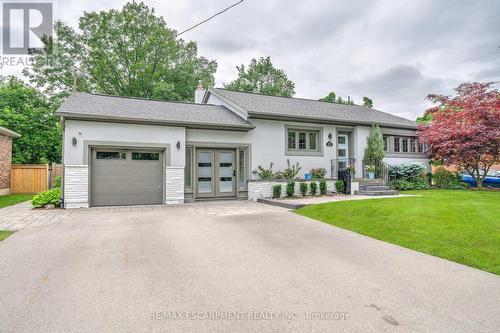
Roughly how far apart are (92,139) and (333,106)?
13050 mm

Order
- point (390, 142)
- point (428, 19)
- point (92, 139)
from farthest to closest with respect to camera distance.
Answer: point (390, 142) → point (428, 19) → point (92, 139)

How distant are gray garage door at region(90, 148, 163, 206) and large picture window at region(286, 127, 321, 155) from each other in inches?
232

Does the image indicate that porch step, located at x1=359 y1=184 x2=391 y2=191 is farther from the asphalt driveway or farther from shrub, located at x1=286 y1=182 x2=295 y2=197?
the asphalt driveway

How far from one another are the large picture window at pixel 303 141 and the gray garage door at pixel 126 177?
5881mm

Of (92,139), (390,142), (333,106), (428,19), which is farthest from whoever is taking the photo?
(333,106)

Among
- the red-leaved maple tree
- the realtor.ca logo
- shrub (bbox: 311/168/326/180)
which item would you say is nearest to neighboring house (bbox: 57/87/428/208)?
shrub (bbox: 311/168/326/180)

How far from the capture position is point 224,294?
305 centimetres

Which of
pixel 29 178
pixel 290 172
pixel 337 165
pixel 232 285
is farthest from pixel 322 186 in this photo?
pixel 29 178

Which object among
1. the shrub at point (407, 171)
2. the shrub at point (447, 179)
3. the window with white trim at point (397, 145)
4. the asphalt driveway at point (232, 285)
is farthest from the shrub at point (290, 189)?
the shrub at point (447, 179)

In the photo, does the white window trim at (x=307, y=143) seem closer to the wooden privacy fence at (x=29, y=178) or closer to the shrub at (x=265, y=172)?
the shrub at (x=265, y=172)

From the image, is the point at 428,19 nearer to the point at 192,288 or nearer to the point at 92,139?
the point at 192,288

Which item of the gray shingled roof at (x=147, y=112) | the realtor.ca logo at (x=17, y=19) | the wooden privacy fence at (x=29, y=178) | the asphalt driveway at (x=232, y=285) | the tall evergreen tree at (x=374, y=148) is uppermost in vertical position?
the realtor.ca logo at (x=17, y=19)

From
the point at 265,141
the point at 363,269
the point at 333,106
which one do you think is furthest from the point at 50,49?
the point at 363,269

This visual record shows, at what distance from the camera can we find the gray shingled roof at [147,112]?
977 centimetres
